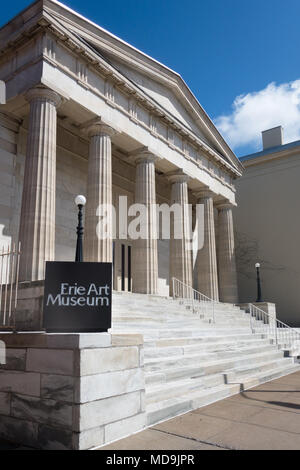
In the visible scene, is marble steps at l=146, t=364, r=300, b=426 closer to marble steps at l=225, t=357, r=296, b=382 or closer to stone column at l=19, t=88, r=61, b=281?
marble steps at l=225, t=357, r=296, b=382

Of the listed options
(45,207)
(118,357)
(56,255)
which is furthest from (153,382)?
(56,255)

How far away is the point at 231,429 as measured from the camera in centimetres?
625

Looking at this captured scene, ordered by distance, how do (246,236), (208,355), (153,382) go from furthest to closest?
(246,236) → (208,355) → (153,382)

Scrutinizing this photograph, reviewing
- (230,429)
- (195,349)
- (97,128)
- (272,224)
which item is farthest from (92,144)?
(272,224)

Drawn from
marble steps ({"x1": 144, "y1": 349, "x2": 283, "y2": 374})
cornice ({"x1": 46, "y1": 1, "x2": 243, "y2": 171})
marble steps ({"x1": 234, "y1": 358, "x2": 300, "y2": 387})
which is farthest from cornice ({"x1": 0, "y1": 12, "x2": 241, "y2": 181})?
marble steps ({"x1": 234, "y1": 358, "x2": 300, "y2": 387})

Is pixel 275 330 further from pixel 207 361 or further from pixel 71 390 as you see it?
pixel 71 390

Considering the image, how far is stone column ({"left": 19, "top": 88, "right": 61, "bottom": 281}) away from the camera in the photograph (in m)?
13.0

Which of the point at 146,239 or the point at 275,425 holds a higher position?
the point at 146,239

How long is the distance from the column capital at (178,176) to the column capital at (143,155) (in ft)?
8.77

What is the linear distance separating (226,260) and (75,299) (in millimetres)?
22176

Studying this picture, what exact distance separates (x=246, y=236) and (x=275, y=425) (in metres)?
26.3

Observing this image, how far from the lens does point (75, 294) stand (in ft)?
20.4

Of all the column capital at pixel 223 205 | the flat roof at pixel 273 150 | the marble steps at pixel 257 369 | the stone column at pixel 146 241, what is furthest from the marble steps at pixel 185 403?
the flat roof at pixel 273 150

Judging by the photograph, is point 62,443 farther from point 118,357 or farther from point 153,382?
point 153,382
